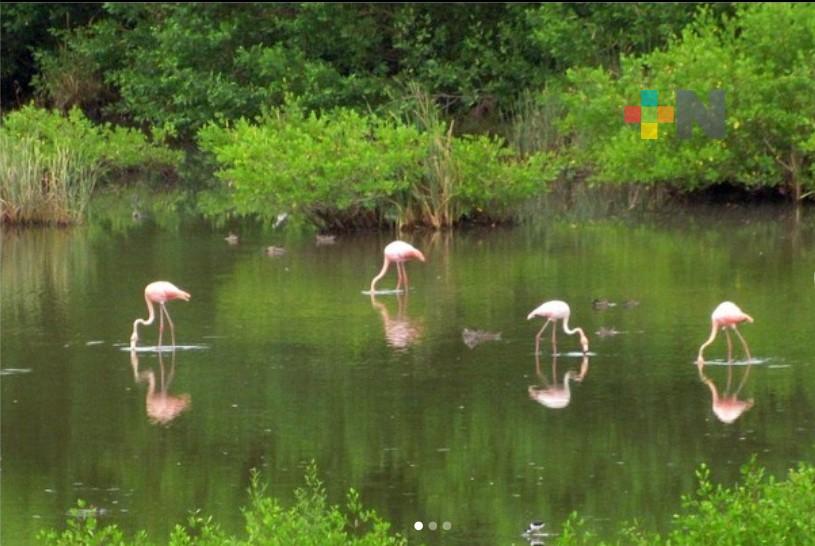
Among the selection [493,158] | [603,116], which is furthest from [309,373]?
[603,116]

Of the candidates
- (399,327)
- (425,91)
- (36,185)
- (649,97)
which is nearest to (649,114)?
(649,97)

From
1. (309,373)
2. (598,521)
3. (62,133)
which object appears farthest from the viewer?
(62,133)

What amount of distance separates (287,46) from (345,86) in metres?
1.61

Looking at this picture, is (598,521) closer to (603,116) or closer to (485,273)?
(485,273)

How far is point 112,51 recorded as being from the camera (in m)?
33.9

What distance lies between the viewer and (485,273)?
60.2ft

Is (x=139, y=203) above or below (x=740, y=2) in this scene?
below

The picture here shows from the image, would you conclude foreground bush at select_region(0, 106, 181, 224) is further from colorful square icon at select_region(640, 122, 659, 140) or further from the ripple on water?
the ripple on water

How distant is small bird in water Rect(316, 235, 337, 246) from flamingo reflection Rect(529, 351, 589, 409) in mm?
8054

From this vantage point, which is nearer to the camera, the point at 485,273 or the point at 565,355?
the point at 565,355

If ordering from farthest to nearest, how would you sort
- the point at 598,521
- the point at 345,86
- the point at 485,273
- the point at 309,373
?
the point at 345,86 < the point at 485,273 < the point at 309,373 < the point at 598,521

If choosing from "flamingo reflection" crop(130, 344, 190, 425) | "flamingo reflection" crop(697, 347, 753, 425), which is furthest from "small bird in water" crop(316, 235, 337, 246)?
"flamingo reflection" crop(697, 347, 753, 425)

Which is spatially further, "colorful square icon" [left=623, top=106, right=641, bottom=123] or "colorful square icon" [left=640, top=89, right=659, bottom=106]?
"colorful square icon" [left=623, top=106, right=641, bottom=123]

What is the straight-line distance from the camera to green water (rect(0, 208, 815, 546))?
9.86 metres
